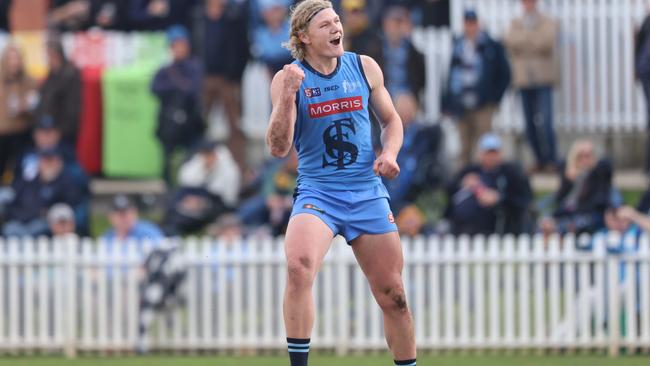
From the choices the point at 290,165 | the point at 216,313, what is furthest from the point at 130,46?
the point at 216,313

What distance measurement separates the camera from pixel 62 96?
1858 centimetres

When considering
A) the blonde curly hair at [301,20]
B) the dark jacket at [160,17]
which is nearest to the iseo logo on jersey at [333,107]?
the blonde curly hair at [301,20]

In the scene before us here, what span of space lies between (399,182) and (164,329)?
362 cm

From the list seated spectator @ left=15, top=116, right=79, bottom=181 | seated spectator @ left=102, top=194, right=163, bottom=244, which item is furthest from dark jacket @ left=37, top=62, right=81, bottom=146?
seated spectator @ left=102, top=194, right=163, bottom=244

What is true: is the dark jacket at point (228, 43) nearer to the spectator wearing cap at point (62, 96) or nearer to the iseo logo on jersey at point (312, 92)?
the spectator wearing cap at point (62, 96)

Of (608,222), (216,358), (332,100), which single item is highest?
(332,100)

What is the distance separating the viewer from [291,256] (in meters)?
8.94

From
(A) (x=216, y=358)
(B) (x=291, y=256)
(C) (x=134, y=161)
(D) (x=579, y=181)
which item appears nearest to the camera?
(B) (x=291, y=256)

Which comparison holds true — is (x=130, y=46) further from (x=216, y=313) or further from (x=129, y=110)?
(x=216, y=313)

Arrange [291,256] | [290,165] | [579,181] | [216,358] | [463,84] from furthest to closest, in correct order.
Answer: [463,84] → [290,165] → [579,181] → [216,358] → [291,256]

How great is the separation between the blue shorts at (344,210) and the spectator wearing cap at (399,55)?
8.66 meters

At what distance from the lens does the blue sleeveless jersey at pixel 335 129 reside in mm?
9102

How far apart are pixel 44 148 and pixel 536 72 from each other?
5589mm

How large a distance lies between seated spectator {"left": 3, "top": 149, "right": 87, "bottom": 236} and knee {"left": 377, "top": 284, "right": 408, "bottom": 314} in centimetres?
809
